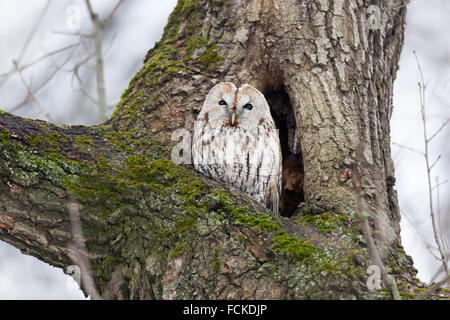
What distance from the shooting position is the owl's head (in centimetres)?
285

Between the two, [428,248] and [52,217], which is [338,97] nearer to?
[428,248]

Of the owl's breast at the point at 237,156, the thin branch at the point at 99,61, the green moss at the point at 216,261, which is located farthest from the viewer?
the thin branch at the point at 99,61

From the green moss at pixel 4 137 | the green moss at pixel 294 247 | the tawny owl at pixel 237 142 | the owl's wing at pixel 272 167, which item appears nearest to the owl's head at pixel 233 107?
the tawny owl at pixel 237 142

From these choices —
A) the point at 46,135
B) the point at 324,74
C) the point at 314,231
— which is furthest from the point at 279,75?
the point at 46,135

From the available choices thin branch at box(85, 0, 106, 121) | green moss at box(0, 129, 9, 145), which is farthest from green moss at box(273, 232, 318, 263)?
thin branch at box(85, 0, 106, 121)

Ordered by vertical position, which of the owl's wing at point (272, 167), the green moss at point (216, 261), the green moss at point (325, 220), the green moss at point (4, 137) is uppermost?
the owl's wing at point (272, 167)

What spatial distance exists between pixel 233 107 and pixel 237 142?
23cm

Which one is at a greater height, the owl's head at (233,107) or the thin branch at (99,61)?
the thin branch at (99,61)

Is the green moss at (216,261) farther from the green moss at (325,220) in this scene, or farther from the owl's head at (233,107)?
the owl's head at (233,107)

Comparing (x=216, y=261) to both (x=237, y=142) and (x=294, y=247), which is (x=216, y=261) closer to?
(x=294, y=247)

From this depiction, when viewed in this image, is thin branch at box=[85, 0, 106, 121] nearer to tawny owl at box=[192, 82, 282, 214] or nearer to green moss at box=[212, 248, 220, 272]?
tawny owl at box=[192, 82, 282, 214]

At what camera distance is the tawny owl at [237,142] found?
285cm

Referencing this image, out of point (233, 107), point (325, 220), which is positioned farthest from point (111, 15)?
point (325, 220)
